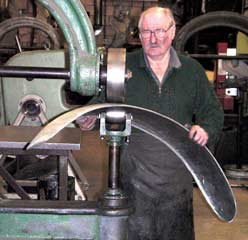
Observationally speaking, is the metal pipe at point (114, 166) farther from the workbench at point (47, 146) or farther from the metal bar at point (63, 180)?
the metal bar at point (63, 180)

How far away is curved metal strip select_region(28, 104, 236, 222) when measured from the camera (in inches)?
27.4

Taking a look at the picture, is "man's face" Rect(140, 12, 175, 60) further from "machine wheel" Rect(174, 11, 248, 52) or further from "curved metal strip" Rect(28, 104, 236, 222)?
"machine wheel" Rect(174, 11, 248, 52)

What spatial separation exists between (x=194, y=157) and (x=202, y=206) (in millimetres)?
2212

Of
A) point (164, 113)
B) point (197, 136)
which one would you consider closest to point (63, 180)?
point (164, 113)

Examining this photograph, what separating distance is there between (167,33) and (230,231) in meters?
1.26

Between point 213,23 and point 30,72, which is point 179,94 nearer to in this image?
point 30,72

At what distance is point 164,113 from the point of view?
5.52 ft

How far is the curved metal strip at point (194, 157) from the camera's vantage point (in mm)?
695

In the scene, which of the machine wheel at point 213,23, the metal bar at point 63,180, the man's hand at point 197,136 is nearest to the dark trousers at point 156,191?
the metal bar at point 63,180

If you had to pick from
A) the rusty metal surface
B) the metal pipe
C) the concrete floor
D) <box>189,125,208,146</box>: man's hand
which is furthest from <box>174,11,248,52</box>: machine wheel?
A: the metal pipe

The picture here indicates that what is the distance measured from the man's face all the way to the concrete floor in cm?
71

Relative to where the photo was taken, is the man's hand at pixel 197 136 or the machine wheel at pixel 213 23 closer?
the man's hand at pixel 197 136

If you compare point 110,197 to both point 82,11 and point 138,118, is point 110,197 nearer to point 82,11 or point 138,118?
point 138,118

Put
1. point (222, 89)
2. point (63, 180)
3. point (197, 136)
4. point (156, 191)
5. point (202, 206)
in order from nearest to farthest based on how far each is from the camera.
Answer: point (197, 136) → point (156, 191) → point (63, 180) → point (202, 206) → point (222, 89)
